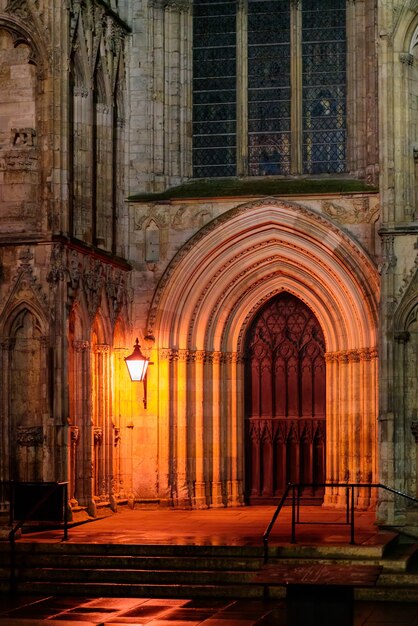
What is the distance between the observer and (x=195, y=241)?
22.7m

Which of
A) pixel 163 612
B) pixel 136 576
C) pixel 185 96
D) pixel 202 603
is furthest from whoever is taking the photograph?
pixel 185 96

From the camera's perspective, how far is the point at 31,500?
19141mm

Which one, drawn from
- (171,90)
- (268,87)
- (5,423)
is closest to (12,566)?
(5,423)

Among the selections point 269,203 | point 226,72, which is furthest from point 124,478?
point 226,72

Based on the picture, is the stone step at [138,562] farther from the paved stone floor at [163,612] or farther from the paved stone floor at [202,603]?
the paved stone floor at [163,612]

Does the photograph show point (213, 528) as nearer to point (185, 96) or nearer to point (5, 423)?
point (5, 423)

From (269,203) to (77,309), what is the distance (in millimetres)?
3447

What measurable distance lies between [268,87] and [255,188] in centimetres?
172

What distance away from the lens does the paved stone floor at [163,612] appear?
14258 millimetres

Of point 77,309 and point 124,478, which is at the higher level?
point 77,309

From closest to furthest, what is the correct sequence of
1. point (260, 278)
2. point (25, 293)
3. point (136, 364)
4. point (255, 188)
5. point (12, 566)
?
point (12, 566)
point (25, 293)
point (136, 364)
point (255, 188)
point (260, 278)

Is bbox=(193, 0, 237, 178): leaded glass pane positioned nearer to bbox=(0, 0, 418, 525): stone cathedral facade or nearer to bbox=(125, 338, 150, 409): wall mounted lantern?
bbox=(0, 0, 418, 525): stone cathedral facade

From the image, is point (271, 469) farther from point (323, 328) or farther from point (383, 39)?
point (383, 39)

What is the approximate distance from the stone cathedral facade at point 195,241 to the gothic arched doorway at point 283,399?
3 centimetres
